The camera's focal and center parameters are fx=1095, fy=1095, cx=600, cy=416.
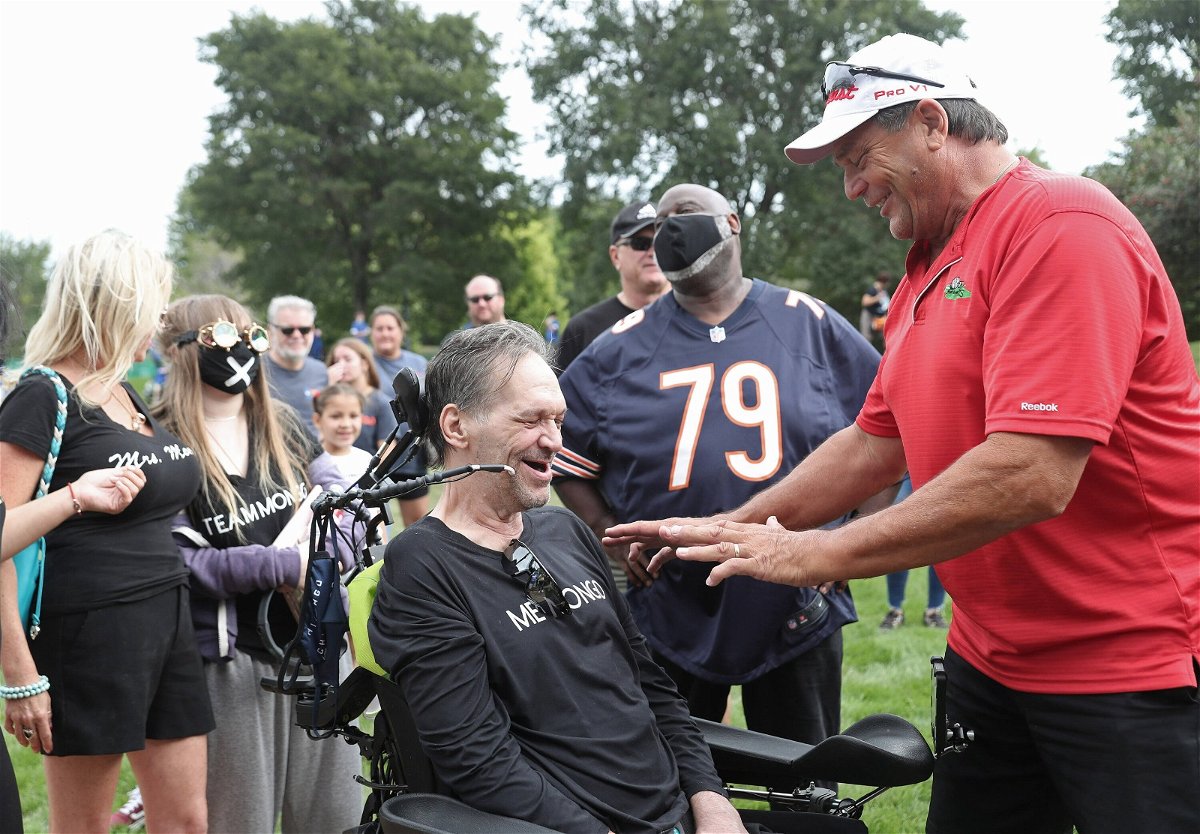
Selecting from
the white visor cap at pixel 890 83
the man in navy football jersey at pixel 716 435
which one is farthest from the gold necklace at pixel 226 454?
the white visor cap at pixel 890 83

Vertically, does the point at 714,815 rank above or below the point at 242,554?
below

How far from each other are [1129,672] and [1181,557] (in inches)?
10.2

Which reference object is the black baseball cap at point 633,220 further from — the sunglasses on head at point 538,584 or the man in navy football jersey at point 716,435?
the sunglasses on head at point 538,584

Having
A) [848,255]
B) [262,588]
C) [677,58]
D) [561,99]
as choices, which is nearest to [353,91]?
[561,99]

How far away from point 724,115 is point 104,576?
34.9 metres

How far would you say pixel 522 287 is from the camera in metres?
43.9

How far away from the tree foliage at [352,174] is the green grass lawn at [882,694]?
3443cm

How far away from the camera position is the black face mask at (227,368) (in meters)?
3.80

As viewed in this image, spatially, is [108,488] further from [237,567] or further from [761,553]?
[761,553]

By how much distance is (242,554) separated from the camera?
142 inches

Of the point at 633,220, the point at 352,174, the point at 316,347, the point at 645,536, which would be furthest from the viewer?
the point at 352,174

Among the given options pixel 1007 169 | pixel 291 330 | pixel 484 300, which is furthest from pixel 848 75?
pixel 484 300

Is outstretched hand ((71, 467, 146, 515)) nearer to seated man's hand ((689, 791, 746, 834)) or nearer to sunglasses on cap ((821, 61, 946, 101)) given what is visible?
seated man's hand ((689, 791, 746, 834))

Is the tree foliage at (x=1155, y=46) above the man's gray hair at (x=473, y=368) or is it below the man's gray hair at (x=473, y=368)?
above
